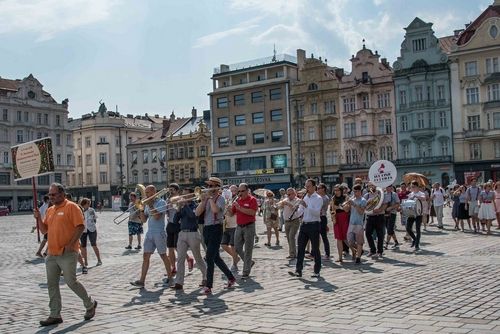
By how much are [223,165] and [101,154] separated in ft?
83.5

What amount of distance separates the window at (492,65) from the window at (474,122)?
4.18 m

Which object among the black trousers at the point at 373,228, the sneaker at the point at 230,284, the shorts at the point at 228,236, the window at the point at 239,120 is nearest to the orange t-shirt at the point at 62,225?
the sneaker at the point at 230,284

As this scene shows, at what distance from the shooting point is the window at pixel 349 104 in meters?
64.6

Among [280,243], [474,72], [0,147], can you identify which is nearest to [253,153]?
[474,72]

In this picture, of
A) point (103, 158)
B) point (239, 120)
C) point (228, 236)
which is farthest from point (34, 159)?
point (103, 158)

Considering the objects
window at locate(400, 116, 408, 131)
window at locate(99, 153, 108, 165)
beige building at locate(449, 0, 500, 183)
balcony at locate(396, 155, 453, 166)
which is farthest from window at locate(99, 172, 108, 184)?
beige building at locate(449, 0, 500, 183)

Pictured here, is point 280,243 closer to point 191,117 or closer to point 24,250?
point 24,250

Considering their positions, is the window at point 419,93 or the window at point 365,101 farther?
the window at point 365,101

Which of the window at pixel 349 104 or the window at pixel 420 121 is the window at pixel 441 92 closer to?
the window at pixel 420 121

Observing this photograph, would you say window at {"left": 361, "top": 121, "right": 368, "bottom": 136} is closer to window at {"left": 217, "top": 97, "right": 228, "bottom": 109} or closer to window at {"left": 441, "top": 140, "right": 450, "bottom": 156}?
window at {"left": 441, "top": 140, "right": 450, "bottom": 156}

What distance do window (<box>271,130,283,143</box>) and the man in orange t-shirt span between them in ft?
202

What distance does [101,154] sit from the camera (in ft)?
306

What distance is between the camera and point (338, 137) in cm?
6562

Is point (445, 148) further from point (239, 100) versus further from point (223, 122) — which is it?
point (223, 122)
